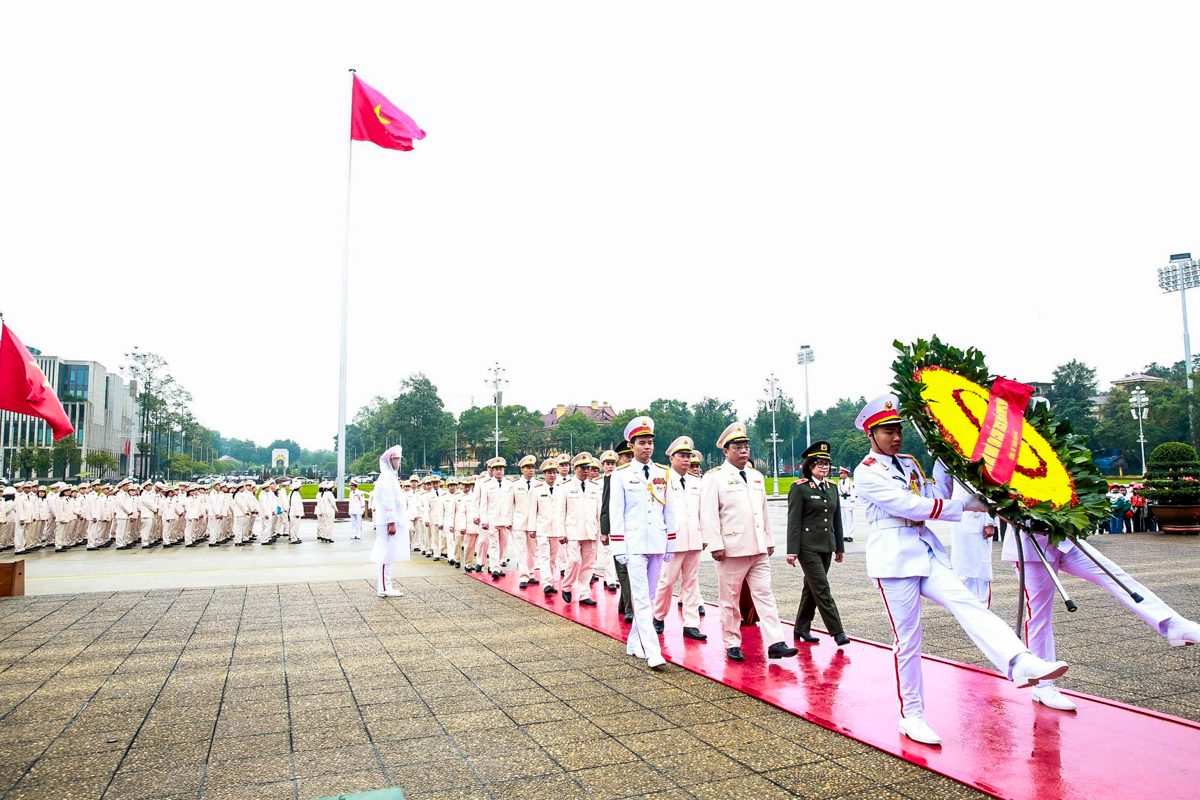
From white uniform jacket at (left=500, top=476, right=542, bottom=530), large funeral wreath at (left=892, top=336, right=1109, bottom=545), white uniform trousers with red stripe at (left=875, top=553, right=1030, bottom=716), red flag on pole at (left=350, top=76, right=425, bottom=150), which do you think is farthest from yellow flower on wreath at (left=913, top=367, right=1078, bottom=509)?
red flag on pole at (left=350, top=76, right=425, bottom=150)

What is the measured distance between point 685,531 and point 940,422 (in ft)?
11.4

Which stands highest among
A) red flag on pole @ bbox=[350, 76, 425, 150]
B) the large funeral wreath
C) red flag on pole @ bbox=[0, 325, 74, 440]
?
red flag on pole @ bbox=[350, 76, 425, 150]

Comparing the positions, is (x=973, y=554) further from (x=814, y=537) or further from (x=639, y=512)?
(x=639, y=512)

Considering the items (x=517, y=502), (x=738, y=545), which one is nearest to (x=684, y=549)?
(x=738, y=545)

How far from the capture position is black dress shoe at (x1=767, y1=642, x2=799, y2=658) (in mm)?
6176

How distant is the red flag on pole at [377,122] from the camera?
894 inches

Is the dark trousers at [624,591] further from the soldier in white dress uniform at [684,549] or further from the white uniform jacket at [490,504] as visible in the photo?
the white uniform jacket at [490,504]

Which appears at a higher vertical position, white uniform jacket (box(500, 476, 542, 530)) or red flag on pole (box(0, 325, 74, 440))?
red flag on pole (box(0, 325, 74, 440))

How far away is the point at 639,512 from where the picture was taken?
6598 mm

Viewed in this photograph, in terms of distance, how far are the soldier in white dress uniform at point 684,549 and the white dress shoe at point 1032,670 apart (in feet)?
10.3

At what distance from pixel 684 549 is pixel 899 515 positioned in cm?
342

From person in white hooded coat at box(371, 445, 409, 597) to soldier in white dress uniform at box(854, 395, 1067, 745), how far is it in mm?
7088

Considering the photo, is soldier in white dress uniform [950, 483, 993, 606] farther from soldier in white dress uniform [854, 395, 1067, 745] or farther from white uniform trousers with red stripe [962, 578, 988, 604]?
soldier in white dress uniform [854, 395, 1067, 745]

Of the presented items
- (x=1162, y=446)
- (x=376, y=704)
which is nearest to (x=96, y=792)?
(x=376, y=704)
